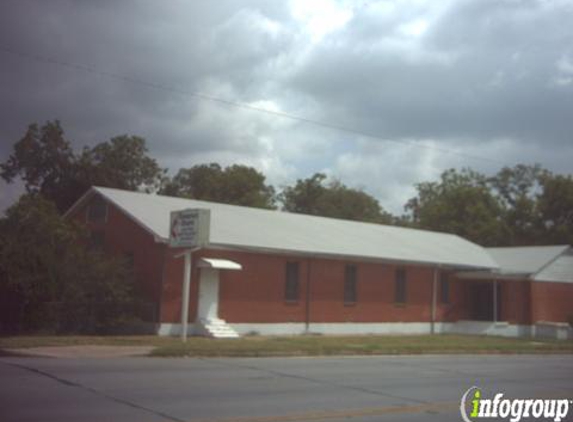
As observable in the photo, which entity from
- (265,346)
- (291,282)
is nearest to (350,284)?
(291,282)

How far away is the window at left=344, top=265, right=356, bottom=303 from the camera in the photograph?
33.6m

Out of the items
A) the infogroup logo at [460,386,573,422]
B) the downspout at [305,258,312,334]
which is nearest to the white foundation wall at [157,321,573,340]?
the downspout at [305,258,312,334]

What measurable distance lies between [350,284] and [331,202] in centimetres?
4249

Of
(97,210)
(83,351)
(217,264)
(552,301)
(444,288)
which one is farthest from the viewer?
(552,301)

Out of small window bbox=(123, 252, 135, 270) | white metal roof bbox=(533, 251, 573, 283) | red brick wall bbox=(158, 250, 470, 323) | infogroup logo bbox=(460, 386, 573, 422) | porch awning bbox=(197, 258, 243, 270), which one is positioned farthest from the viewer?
white metal roof bbox=(533, 251, 573, 283)

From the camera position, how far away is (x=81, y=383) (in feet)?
42.3

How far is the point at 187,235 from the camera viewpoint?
25125 millimetres

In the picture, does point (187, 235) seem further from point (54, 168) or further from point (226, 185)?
point (226, 185)

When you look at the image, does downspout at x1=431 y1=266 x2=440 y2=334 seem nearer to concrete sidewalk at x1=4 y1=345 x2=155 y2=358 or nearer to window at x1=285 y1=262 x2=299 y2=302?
window at x1=285 y1=262 x2=299 y2=302

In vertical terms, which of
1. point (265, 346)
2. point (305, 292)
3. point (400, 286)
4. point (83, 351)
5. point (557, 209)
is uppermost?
point (557, 209)

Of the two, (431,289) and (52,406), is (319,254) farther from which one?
(52,406)

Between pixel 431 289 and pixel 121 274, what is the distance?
708 inches

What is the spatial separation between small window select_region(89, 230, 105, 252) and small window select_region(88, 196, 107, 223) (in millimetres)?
530

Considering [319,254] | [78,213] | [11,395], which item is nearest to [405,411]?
[11,395]
